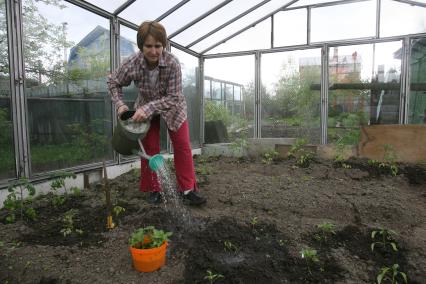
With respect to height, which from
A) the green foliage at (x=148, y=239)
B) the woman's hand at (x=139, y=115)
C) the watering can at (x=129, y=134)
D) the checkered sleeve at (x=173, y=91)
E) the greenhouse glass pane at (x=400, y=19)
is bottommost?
the green foliage at (x=148, y=239)

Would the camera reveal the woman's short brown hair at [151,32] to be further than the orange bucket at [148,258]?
Yes

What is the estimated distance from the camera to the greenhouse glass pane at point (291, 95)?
516 cm

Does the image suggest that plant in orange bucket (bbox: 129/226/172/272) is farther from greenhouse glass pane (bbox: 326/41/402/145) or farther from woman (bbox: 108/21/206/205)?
greenhouse glass pane (bbox: 326/41/402/145)

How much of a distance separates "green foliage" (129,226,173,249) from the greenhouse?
65 millimetres

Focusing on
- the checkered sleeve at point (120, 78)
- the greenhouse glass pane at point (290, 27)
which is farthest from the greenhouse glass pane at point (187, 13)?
the checkered sleeve at point (120, 78)

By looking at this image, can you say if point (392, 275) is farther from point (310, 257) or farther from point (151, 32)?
point (151, 32)

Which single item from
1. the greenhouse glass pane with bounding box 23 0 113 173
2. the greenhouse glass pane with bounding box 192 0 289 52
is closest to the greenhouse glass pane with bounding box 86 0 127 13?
the greenhouse glass pane with bounding box 23 0 113 173

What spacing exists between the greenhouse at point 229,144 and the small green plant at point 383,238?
1 cm

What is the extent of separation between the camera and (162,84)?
2.43m

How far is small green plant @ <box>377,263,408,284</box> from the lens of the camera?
57.6 inches

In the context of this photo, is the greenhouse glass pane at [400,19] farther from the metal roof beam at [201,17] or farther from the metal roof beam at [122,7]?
the metal roof beam at [122,7]

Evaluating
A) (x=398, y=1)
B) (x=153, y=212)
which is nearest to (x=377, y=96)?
(x=398, y=1)

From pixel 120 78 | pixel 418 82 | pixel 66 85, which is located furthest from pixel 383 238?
pixel 418 82

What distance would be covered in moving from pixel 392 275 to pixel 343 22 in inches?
171
